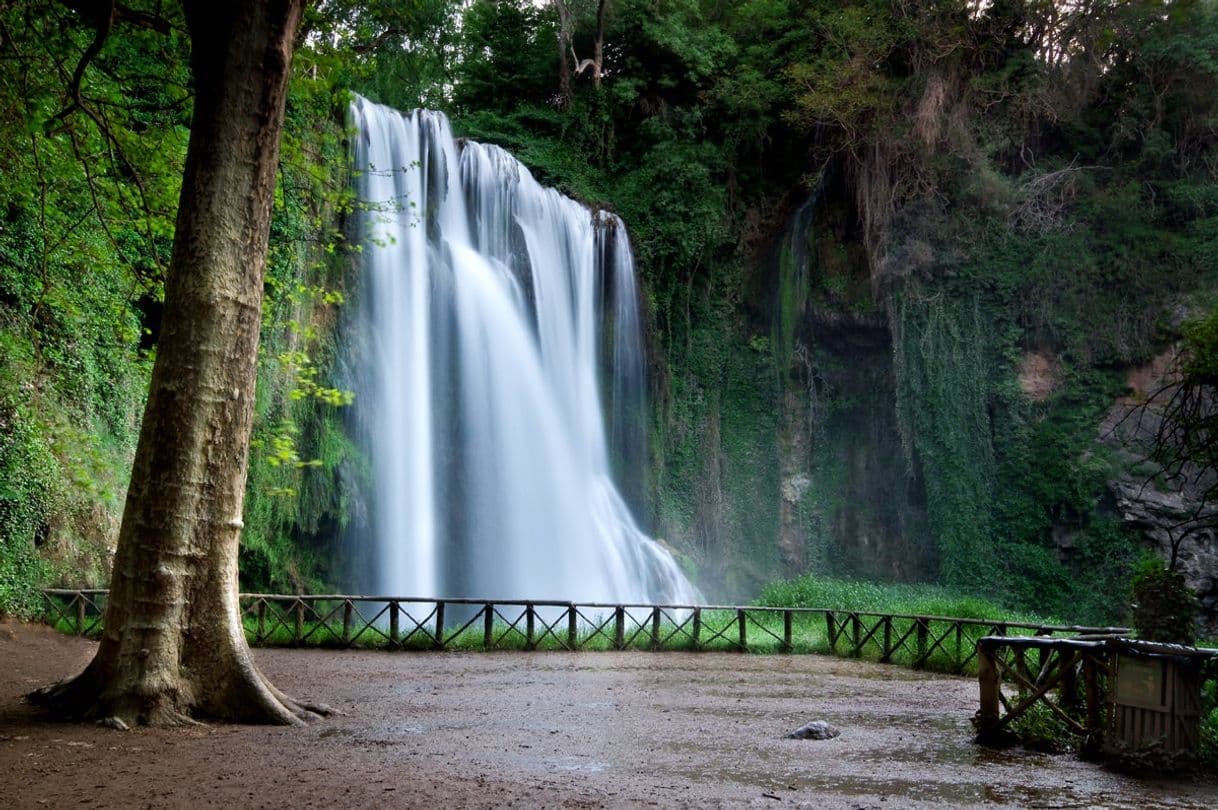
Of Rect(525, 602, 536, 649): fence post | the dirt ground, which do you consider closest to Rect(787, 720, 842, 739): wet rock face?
the dirt ground

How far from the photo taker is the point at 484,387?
21375 mm

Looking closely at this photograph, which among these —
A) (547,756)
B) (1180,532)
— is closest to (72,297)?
(547,756)

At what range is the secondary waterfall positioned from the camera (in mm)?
19938

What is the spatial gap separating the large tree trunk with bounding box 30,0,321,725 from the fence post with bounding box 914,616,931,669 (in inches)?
384

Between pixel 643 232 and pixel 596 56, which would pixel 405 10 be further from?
pixel 596 56

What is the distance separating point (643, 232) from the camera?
26.6 m

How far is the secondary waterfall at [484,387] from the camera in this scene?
19.9 meters

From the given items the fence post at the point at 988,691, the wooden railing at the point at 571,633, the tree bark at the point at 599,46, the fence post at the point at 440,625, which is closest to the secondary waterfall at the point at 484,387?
the wooden railing at the point at 571,633

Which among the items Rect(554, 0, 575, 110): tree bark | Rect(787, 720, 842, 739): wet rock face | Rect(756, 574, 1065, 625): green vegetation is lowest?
Rect(756, 574, 1065, 625): green vegetation

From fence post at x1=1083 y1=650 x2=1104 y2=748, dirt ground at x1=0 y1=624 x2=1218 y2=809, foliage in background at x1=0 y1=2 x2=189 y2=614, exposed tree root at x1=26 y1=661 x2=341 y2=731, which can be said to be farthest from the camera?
foliage in background at x1=0 y1=2 x2=189 y2=614

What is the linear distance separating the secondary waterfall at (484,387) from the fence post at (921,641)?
8.56m

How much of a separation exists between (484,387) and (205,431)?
555 inches

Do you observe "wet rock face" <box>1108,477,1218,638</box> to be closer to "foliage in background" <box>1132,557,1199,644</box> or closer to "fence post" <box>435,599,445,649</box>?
"foliage in background" <box>1132,557,1199,644</box>

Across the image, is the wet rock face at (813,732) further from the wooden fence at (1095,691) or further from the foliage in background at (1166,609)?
the foliage in background at (1166,609)
